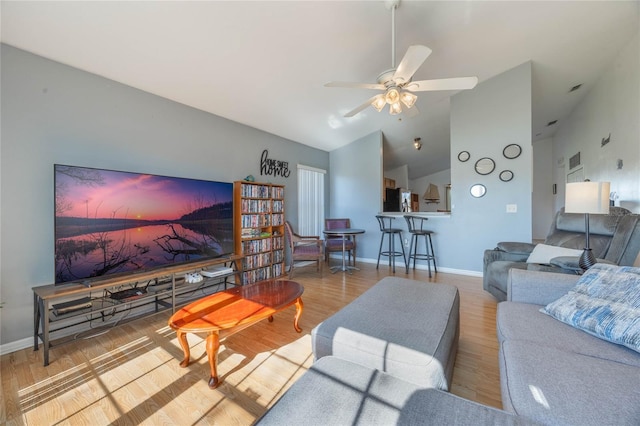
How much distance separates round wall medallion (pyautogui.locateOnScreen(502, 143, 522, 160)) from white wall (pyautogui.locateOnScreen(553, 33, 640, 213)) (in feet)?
3.57

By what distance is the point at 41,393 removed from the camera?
1.55m

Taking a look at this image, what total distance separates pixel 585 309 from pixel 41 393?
10.7ft

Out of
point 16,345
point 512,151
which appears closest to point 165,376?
point 16,345

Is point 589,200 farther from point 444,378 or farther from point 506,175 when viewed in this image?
point 506,175

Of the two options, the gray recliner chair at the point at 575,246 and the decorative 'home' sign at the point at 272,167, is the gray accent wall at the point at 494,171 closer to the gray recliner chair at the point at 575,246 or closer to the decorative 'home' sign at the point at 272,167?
the gray recliner chair at the point at 575,246

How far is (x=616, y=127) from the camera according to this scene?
3.44m

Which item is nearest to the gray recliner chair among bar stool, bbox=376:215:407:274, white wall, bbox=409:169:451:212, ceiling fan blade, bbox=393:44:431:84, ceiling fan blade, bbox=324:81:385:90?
bar stool, bbox=376:215:407:274

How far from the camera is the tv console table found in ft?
6.43

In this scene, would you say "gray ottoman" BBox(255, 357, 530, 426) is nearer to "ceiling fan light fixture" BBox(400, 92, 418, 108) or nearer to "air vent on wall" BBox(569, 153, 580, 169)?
"ceiling fan light fixture" BBox(400, 92, 418, 108)

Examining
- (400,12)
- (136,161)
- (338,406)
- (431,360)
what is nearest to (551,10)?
(400,12)

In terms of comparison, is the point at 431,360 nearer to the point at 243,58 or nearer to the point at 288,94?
the point at 243,58

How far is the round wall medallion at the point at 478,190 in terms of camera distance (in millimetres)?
4008

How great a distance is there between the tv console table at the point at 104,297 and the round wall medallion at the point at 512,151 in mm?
4291

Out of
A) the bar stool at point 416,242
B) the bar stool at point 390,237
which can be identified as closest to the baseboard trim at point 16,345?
the bar stool at point 390,237
